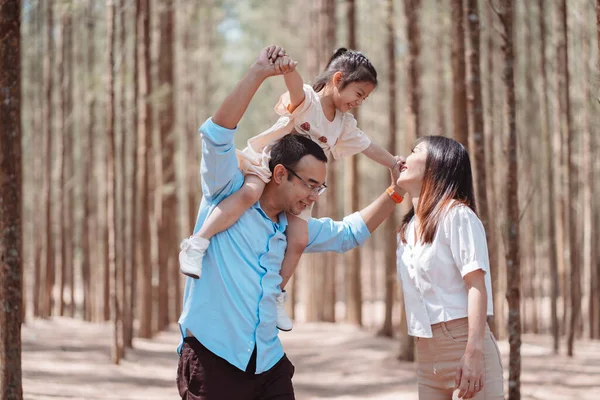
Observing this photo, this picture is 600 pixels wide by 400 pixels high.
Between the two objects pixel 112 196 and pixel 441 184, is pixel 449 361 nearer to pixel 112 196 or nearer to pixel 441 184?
pixel 441 184

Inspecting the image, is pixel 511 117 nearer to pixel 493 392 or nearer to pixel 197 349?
pixel 493 392

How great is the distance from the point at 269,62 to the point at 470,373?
1.32 m

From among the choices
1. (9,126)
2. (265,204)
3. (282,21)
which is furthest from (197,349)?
(282,21)

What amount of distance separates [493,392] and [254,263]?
104cm

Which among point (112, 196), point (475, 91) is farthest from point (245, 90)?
point (112, 196)

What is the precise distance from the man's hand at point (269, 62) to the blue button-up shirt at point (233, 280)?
245mm

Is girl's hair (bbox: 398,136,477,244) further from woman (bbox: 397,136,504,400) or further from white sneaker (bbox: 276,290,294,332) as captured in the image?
white sneaker (bbox: 276,290,294,332)

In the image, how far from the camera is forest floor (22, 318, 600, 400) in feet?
29.0

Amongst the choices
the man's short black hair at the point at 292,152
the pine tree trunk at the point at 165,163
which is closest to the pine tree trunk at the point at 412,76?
the pine tree trunk at the point at 165,163

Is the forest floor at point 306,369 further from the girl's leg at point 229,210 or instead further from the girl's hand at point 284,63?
the girl's hand at point 284,63

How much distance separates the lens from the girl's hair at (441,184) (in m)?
3.08

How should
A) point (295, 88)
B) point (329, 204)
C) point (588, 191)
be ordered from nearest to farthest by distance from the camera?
point (295, 88) < point (588, 191) < point (329, 204)

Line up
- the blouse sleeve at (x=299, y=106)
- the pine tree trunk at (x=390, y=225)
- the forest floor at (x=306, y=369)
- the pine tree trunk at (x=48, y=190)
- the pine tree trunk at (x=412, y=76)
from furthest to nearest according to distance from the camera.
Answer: the pine tree trunk at (x=48, y=190) → the pine tree trunk at (x=390, y=225) → the pine tree trunk at (x=412, y=76) → the forest floor at (x=306, y=369) → the blouse sleeve at (x=299, y=106)

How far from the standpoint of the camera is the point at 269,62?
2770mm
